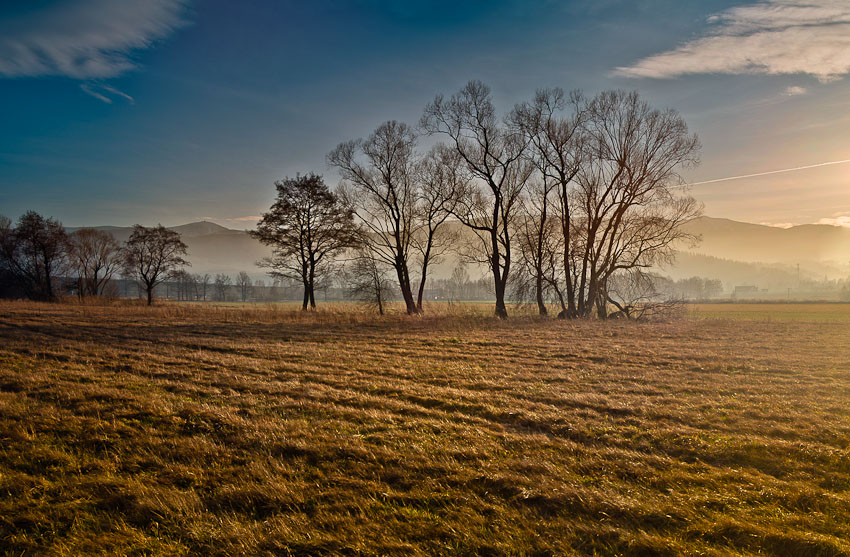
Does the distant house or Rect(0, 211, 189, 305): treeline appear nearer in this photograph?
Rect(0, 211, 189, 305): treeline

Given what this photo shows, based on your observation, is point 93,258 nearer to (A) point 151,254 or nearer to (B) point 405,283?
(A) point 151,254

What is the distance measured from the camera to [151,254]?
178 ft

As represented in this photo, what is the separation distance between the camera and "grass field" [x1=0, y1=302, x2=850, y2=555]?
12.1 ft

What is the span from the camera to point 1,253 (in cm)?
5391

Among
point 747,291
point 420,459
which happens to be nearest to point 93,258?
point 420,459

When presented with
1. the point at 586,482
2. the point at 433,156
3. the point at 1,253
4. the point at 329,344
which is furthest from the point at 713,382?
the point at 1,253

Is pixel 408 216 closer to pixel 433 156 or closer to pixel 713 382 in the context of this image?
pixel 433 156

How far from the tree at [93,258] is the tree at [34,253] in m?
3.27

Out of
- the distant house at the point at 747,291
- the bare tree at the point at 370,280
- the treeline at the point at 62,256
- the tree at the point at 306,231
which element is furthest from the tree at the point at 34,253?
the distant house at the point at 747,291

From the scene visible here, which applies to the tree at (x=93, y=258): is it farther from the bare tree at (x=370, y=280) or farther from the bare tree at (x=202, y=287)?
the bare tree at (x=202, y=287)

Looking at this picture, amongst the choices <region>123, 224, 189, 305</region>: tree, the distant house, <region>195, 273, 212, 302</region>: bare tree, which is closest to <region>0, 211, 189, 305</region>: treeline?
<region>123, 224, 189, 305</region>: tree

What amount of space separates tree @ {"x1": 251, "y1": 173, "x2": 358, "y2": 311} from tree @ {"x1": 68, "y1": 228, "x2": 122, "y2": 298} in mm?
35893

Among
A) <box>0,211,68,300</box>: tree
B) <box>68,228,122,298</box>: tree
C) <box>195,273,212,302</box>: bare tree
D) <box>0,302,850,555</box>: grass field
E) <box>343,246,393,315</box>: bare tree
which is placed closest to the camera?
<box>0,302,850,555</box>: grass field

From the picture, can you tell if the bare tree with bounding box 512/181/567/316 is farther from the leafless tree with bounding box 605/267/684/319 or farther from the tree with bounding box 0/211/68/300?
the tree with bounding box 0/211/68/300
